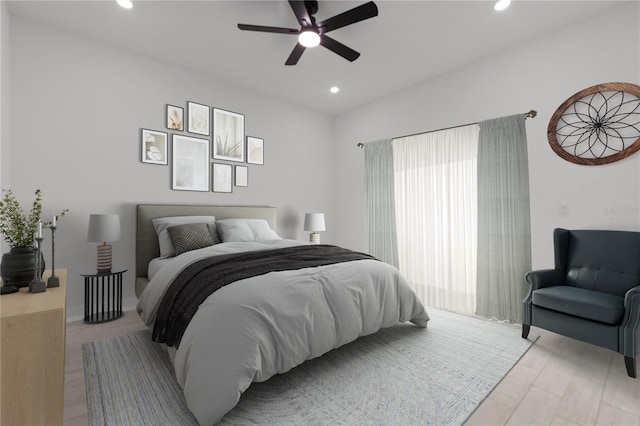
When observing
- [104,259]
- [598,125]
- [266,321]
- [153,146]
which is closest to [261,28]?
[153,146]

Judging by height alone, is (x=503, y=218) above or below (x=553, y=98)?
below

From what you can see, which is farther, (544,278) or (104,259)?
(104,259)

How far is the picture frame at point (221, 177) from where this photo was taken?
385cm

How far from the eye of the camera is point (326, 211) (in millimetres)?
5176

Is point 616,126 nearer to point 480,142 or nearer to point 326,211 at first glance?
point 480,142

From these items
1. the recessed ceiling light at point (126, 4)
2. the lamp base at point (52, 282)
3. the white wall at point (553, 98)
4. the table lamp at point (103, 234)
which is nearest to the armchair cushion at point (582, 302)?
the white wall at point (553, 98)

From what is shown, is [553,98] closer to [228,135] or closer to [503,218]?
[503,218]

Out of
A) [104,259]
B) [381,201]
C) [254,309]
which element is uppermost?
[381,201]

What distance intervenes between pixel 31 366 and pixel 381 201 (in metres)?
3.84

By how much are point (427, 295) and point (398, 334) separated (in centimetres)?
133

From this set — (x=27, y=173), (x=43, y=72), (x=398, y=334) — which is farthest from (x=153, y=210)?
(x=398, y=334)

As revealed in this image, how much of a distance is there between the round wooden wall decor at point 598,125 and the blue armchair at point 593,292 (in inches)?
28.8

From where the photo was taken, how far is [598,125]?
2648 millimetres

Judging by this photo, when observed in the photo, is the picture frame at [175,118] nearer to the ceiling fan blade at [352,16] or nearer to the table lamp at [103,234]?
the table lamp at [103,234]
